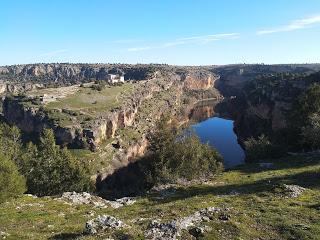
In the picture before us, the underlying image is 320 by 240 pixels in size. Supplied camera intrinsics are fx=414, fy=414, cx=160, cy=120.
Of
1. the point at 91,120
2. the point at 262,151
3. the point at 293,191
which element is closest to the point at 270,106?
the point at 91,120

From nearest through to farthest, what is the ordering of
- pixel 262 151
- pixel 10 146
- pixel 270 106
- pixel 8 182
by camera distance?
pixel 8 182 → pixel 262 151 → pixel 10 146 → pixel 270 106

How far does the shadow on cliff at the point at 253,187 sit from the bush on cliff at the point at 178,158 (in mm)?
8921

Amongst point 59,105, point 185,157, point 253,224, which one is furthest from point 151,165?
point 59,105

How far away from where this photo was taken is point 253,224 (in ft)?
96.1

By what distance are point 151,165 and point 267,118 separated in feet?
350

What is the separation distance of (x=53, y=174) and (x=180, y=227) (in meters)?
40.7

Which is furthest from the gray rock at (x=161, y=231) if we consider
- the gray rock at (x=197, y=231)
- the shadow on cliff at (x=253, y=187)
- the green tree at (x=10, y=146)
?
the green tree at (x=10, y=146)

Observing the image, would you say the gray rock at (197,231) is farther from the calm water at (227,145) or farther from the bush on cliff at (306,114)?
the calm water at (227,145)

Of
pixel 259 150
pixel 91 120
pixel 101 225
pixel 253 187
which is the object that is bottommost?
pixel 91 120

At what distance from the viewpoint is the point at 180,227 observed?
2695 cm

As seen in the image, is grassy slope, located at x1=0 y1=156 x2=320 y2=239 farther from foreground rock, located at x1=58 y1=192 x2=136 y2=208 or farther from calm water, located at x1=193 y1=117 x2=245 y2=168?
calm water, located at x1=193 y1=117 x2=245 y2=168

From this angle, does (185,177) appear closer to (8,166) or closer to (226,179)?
(226,179)

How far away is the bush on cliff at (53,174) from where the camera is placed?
6269 centimetres

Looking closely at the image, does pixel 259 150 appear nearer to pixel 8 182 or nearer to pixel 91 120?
pixel 8 182
